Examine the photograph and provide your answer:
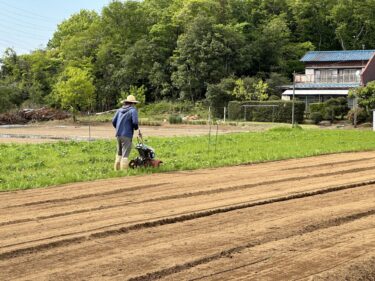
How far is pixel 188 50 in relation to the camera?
63094mm

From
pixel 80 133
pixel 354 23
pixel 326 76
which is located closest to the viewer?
pixel 80 133

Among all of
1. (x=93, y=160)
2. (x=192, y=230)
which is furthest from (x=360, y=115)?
(x=192, y=230)

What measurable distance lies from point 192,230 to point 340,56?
58.5 metres

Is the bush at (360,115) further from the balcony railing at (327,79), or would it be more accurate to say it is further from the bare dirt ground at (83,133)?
the balcony railing at (327,79)

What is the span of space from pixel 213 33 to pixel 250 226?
5812cm

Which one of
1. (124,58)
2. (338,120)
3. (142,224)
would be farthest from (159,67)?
(142,224)

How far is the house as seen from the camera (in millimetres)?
59594

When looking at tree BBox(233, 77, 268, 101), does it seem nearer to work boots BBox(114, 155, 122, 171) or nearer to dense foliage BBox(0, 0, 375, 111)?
dense foliage BBox(0, 0, 375, 111)

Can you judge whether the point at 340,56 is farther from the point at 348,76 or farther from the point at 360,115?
the point at 360,115

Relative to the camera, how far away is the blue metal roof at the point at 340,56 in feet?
197

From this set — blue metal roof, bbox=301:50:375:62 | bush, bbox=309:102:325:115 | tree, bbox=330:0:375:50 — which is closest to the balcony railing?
blue metal roof, bbox=301:50:375:62

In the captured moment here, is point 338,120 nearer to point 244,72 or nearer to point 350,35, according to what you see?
point 244,72

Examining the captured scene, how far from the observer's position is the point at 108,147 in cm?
2042

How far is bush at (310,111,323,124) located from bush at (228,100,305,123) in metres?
1.10
